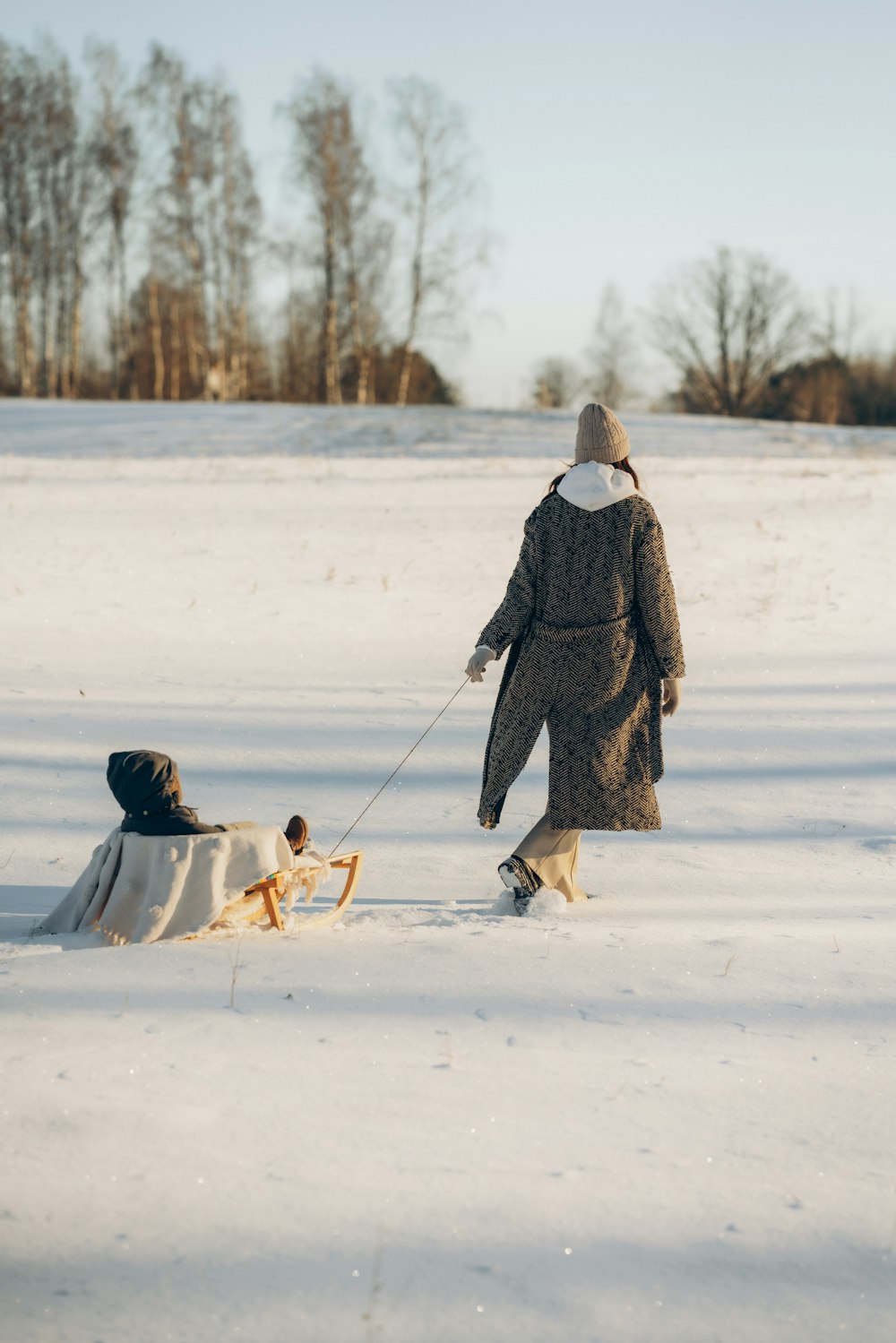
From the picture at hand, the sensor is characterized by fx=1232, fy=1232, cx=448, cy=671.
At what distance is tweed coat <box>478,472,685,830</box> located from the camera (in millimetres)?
4102

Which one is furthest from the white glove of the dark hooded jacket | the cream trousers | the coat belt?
the dark hooded jacket

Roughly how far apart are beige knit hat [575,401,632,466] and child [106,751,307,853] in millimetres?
1689

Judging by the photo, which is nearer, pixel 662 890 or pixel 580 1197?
pixel 580 1197

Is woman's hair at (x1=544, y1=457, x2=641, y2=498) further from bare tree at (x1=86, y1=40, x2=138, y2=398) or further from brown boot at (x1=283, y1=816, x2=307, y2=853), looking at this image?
bare tree at (x1=86, y1=40, x2=138, y2=398)

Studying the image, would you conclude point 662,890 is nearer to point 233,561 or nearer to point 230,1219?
point 230,1219

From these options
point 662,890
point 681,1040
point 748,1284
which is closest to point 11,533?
point 662,890

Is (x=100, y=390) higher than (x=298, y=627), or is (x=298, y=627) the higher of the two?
(x=100, y=390)

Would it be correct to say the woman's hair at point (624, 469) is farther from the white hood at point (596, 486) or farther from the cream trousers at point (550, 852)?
the cream trousers at point (550, 852)

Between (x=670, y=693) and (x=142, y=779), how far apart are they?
5.74ft

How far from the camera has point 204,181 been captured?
34.8m

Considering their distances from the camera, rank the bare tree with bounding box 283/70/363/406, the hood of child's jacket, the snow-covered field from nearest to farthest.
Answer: the snow-covered field, the hood of child's jacket, the bare tree with bounding box 283/70/363/406

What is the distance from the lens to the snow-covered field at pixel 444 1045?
82.2 inches

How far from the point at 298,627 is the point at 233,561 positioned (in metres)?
2.34

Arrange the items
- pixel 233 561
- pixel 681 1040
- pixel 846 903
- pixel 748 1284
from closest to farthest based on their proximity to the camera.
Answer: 1. pixel 748 1284
2. pixel 681 1040
3. pixel 846 903
4. pixel 233 561
